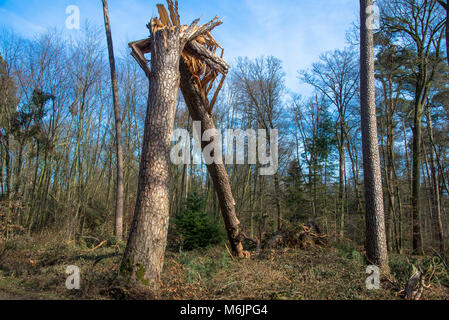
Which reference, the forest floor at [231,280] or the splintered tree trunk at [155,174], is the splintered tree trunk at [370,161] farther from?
the splintered tree trunk at [155,174]

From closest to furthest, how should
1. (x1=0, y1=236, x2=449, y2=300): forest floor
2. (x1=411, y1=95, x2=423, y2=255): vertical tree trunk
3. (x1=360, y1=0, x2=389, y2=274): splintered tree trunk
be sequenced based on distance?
1. (x1=0, y1=236, x2=449, y2=300): forest floor
2. (x1=360, y1=0, x2=389, y2=274): splintered tree trunk
3. (x1=411, y1=95, x2=423, y2=255): vertical tree trunk

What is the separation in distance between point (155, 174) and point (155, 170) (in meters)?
0.07

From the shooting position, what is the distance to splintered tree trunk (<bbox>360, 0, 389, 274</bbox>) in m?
5.88

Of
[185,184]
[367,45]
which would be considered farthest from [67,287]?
[185,184]

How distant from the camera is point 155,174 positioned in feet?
15.1

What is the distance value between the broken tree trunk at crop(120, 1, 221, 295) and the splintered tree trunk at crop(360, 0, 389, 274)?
13.9ft

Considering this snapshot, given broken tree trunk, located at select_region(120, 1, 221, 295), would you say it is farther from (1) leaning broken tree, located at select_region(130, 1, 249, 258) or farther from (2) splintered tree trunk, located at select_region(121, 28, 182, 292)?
(1) leaning broken tree, located at select_region(130, 1, 249, 258)

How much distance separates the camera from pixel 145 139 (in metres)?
4.81

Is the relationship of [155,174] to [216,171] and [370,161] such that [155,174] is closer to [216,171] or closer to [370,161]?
[216,171]

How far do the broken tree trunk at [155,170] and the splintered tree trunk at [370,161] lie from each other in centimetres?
422

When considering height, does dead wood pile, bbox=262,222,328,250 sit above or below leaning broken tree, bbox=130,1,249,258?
below

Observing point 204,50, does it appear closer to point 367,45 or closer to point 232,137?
point 367,45

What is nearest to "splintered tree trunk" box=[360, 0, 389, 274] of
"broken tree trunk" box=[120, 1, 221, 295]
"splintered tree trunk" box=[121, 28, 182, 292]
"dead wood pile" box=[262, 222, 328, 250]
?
"dead wood pile" box=[262, 222, 328, 250]

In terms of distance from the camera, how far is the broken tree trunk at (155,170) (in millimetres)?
4227
